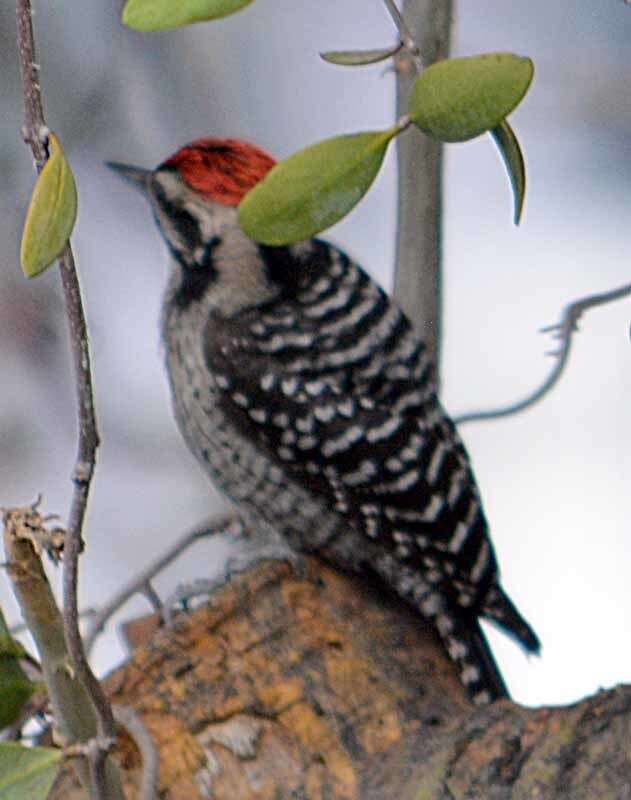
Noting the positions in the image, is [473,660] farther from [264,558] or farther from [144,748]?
[144,748]

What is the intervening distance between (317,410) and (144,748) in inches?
14.6

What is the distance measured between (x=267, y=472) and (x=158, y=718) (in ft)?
1.08

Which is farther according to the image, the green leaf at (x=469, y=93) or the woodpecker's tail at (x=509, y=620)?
the woodpecker's tail at (x=509, y=620)

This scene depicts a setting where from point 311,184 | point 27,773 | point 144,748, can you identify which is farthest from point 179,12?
point 144,748

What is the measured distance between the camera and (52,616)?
0.54 m

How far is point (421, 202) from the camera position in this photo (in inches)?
42.8

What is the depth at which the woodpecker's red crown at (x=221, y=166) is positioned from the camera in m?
0.97

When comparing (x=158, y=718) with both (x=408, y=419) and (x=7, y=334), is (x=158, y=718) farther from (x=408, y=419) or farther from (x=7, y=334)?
(x=7, y=334)

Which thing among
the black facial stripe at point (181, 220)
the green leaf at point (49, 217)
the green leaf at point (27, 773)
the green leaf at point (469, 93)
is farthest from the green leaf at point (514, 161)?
the black facial stripe at point (181, 220)

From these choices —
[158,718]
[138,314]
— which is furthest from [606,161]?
[158,718]

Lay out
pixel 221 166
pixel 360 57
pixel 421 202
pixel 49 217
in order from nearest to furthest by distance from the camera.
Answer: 1. pixel 49 217
2. pixel 360 57
3. pixel 221 166
4. pixel 421 202

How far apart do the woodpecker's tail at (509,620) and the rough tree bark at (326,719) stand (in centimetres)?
16

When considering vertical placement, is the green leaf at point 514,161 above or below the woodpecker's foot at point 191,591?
above

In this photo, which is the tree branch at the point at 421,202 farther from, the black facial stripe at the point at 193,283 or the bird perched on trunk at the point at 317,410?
the black facial stripe at the point at 193,283
